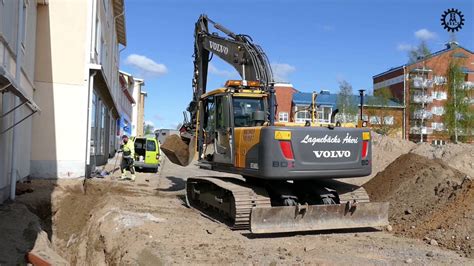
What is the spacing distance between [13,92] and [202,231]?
423cm

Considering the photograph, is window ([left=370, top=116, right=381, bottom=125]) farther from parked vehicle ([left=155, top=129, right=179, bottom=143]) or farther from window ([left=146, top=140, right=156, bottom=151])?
window ([left=146, top=140, right=156, bottom=151])

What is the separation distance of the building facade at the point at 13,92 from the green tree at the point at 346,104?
42.1 m

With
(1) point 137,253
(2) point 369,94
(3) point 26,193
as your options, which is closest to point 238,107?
(1) point 137,253

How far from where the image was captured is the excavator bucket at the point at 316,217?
8516 mm

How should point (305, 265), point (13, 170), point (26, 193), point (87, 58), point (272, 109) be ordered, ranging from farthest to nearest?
point (87, 58) → point (26, 193) → point (13, 170) → point (272, 109) → point (305, 265)

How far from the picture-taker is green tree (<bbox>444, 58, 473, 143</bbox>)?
49094 mm

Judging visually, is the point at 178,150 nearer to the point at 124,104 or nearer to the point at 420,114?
the point at 124,104

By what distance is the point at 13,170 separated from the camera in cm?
1083

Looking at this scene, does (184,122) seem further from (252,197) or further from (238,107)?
(252,197)

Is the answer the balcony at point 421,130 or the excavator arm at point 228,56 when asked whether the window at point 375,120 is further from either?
the excavator arm at point 228,56

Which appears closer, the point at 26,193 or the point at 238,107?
the point at 238,107

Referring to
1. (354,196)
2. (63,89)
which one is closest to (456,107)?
(63,89)

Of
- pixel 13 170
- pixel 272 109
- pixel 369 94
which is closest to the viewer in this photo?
pixel 272 109

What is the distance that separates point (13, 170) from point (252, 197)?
565 cm
